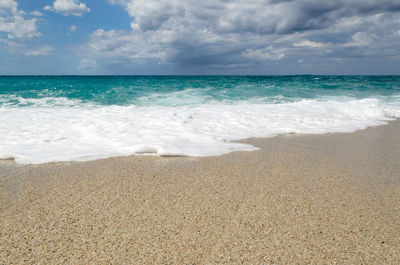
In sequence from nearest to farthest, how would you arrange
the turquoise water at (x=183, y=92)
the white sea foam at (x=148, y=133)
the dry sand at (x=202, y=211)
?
the dry sand at (x=202, y=211), the white sea foam at (x=148, y=133), the turquoise water at (x=183, y=92)

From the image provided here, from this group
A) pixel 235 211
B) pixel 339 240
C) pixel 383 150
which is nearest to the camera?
pixel 339 240

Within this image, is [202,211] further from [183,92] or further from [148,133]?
[183,92]

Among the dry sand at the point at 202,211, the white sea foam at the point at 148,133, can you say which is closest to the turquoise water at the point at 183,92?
the white sea foam at the point at 148,133

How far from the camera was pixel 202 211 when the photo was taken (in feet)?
5.59

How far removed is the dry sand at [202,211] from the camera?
131 cm

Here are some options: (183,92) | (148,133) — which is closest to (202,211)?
(148,133)

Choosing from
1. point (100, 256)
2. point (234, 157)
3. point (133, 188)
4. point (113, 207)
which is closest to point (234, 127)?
point (234, 157)

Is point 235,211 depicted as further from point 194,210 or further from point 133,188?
point 133,188

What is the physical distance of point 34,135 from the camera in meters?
3.74

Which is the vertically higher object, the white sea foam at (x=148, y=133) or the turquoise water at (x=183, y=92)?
the turquoise water at (x=183, y=92)

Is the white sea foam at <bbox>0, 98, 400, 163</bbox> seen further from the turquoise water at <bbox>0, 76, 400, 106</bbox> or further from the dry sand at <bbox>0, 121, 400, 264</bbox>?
the turquoise water at <bbox>0, 76, 400, 106</bbox>

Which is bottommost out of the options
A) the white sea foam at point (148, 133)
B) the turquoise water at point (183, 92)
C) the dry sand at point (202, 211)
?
the dry sand at point (202, 211)

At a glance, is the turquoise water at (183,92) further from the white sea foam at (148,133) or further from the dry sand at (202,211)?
the dry sand at (202,211)

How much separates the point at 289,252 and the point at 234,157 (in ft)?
5.39
